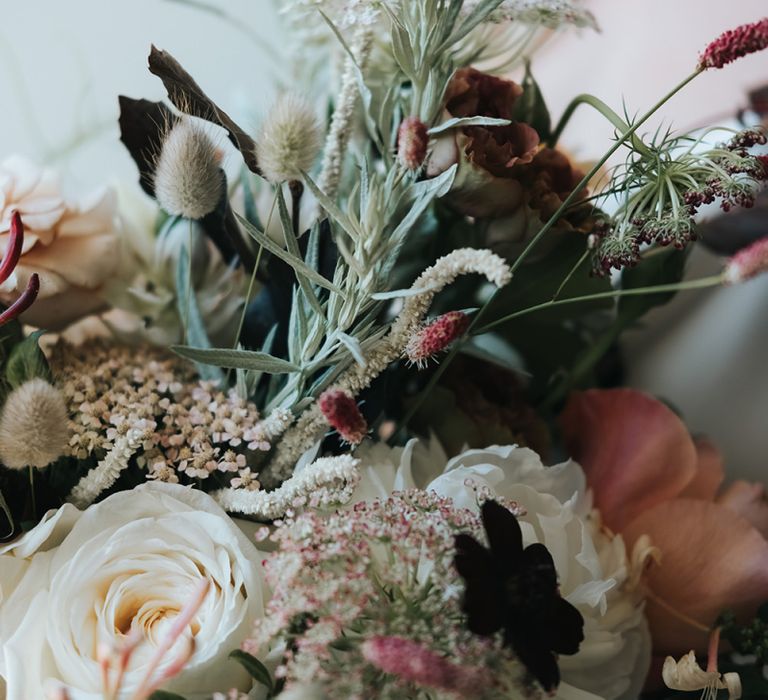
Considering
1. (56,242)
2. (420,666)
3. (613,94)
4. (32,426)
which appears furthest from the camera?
(613,94)

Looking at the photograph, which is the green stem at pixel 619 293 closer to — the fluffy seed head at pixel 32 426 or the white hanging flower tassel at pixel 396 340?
the white hanging flower tassel at pixel 396 340

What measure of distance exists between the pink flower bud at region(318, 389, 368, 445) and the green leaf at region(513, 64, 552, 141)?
304mm

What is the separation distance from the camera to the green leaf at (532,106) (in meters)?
0.58

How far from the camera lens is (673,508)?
0.58 metres

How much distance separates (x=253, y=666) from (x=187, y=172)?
279mm

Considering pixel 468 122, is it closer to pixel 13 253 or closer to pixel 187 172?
pixel 187 172

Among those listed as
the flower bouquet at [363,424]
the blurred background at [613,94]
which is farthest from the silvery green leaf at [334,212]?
the blurred background at [613,94]

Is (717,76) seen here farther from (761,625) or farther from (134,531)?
(134,531)

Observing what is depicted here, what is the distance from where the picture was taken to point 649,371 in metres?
0.81

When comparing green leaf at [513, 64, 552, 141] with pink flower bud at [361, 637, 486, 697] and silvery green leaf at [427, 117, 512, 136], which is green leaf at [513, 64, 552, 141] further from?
pink flower bud at [361, 637, 486, 697]

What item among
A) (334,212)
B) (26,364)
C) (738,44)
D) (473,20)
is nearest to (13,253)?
(26,364)

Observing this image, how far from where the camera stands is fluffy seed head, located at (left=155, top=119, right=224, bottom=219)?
17.7 inches

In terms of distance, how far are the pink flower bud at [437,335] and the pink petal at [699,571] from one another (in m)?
0.29

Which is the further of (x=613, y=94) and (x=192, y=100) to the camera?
(x=613, y=94)
